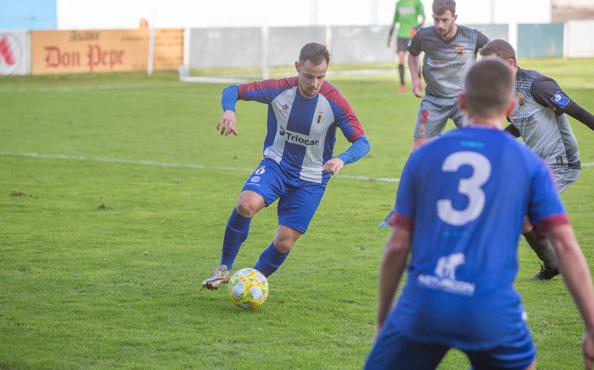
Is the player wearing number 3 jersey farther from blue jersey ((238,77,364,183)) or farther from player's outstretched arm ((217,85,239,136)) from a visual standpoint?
blue jersey ((238,77,364,183))

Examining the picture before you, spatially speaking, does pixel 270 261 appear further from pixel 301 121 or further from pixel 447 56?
pixel 447 56

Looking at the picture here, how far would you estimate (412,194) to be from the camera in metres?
3.46

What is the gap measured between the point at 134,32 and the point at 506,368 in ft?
93.7

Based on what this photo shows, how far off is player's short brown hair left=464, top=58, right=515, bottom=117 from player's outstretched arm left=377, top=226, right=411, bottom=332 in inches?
19.3

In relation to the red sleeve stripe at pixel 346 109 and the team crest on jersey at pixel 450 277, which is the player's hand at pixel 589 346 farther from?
the red sleeve stripe at pixel 346 109

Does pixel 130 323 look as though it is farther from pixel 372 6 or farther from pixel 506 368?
pixel 372 6

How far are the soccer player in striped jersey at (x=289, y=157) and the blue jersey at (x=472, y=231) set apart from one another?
11.5ft

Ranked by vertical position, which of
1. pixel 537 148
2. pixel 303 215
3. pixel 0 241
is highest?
pixel 537 148

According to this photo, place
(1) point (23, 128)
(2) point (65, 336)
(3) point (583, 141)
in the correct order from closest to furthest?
(2) point (65, 336) → (3) point (583, 141) → (1) point (23, 128)

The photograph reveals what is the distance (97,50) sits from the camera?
1182 inches

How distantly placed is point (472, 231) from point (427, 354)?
46 centimetres

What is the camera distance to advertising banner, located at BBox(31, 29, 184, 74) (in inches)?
1136

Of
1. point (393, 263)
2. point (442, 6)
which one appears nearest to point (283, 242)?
point (393, 263)

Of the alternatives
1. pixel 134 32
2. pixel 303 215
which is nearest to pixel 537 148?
pixel 303 215
